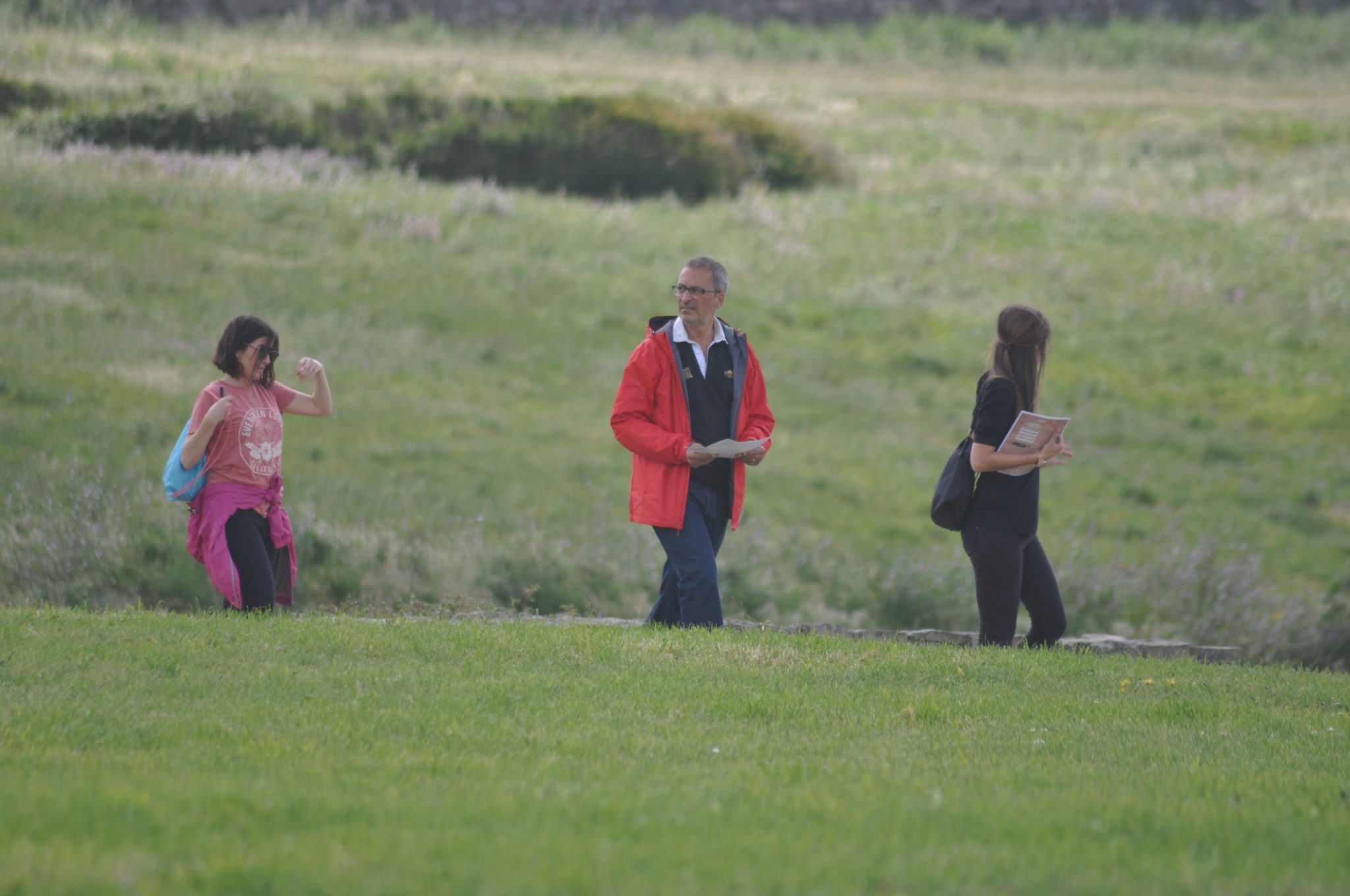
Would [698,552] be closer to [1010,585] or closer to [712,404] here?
[712,404]

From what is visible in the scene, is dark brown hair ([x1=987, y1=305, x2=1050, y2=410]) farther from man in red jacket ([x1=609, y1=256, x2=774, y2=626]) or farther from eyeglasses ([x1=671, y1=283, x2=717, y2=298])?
eyeglasses ([x1=671, y1=283, x2=717, y2=298])

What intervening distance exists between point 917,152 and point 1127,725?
30.3m

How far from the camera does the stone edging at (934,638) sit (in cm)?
963

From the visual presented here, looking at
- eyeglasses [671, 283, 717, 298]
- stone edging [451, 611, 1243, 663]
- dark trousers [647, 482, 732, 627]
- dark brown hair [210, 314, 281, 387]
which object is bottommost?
stone edging [451, 611, 1243, 663]

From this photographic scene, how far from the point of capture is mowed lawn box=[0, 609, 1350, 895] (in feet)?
14.0

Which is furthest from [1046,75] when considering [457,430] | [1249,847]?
[1249,847]

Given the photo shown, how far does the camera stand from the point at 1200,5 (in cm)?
5878

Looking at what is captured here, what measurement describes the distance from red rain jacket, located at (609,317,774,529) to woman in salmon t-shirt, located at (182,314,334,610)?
209 centimetres

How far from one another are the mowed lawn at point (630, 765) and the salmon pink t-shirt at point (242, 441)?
2.91 feet

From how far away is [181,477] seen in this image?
26.2 feet

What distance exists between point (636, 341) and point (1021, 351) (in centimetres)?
1357

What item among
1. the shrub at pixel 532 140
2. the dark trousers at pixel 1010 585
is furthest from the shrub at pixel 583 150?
the dark trousers at pixel 1010 585

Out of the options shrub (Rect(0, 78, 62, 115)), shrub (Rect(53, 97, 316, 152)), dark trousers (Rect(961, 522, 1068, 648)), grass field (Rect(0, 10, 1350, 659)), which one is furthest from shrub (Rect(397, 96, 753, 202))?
dark trousers (Rect(961, 522, 1068, 648))

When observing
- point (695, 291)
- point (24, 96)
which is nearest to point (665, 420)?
point (695, 291)
